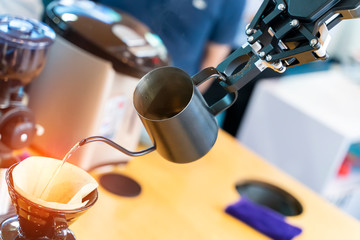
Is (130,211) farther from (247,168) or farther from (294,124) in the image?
(294,124)

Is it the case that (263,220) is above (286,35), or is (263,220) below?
below

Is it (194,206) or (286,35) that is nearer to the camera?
(286,35)

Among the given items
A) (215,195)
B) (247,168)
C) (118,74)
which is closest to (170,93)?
(118,74)

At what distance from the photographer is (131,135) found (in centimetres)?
121

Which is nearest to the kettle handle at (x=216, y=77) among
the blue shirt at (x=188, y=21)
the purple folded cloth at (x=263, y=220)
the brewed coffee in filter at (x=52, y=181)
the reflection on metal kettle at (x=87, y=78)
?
the brewed coffee in filter at (x=52, y=181)

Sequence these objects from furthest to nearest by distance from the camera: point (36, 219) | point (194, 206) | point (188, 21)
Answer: point (188, 21) < point (194, 206) < point (36, 219)

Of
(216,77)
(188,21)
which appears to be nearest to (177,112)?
(216,77)

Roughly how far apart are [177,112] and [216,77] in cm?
9

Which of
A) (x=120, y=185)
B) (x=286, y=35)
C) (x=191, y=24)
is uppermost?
(x=286, y=35)

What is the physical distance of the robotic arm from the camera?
2.21 feet

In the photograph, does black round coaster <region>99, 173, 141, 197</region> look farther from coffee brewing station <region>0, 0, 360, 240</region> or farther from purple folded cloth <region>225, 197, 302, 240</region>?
purple folded cloth <region>225, 197, 302, 240</region>

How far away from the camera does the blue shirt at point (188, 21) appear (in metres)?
1.75

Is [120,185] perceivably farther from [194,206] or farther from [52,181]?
[52,181]

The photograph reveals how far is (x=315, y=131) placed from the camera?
90.9 inches
